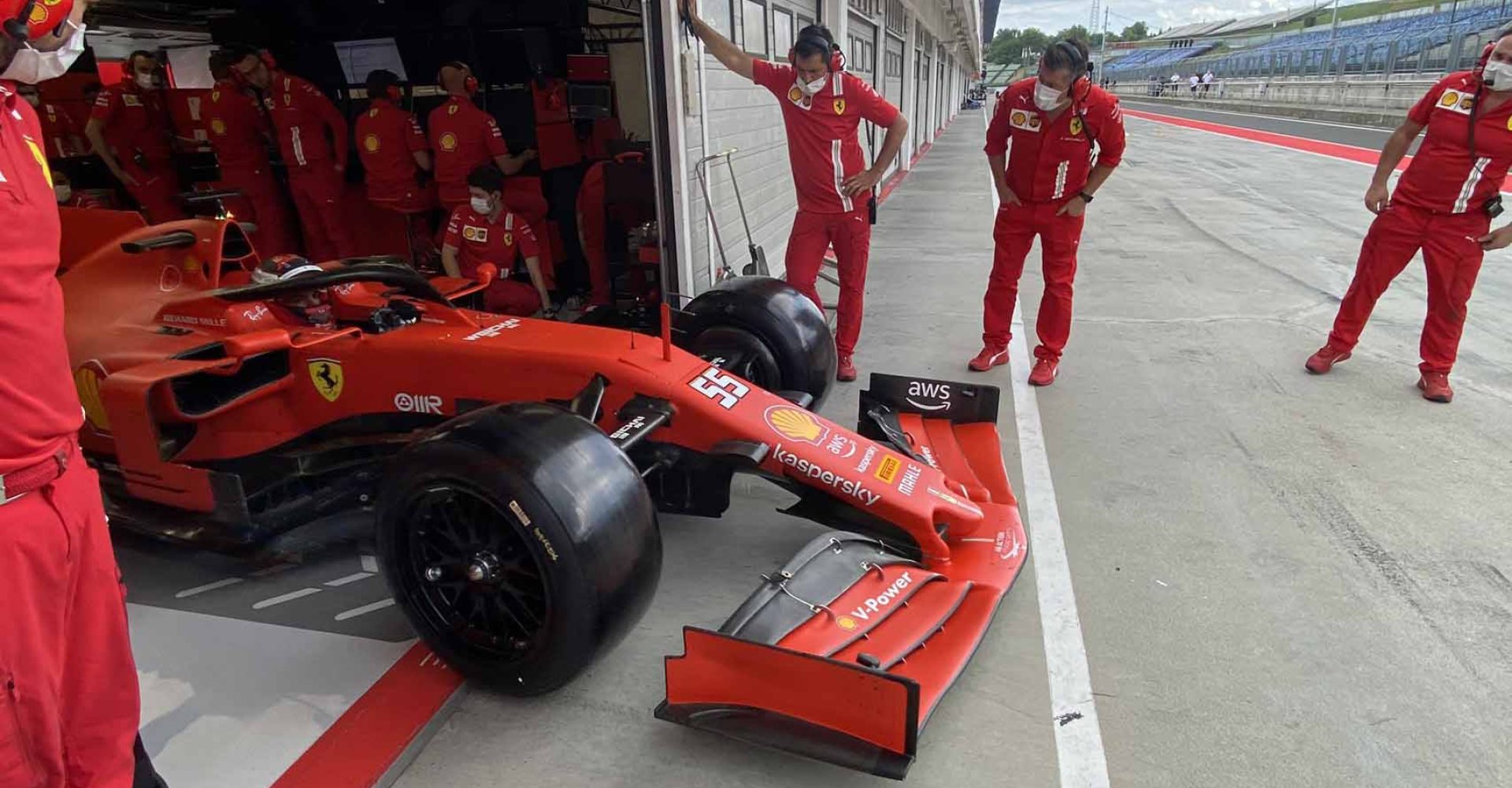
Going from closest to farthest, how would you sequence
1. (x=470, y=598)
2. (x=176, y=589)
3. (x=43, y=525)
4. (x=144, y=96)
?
(x=43, y=525) < (x=470, y=598) < (x=176, y=589) < (x=144, y=96)

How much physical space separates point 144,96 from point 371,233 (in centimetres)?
223

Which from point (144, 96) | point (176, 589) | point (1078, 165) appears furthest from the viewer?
point (144, 96)

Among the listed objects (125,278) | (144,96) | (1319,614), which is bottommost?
(1319,614)

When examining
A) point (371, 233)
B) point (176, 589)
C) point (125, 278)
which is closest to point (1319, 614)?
point (176, 589)

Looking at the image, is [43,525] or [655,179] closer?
[43,525]

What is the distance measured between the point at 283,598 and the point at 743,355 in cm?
200

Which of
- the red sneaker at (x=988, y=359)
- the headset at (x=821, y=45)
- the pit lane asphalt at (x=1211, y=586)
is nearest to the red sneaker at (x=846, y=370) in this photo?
the pit lane asphalt at (x=1211, y=586)

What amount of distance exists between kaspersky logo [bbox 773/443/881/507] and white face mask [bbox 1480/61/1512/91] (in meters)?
4.11

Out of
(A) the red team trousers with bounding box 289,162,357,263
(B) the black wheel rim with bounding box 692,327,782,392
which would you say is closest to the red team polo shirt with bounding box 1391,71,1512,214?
(B) the black wheel rim with bounding box 692,327,782,392

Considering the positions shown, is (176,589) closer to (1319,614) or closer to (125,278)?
(125,278)

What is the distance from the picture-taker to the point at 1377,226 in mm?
4910

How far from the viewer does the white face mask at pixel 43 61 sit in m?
1.52

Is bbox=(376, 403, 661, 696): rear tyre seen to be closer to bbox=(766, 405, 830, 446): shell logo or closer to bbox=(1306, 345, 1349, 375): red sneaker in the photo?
bbox=(766, 405, 830, 446): shell logo

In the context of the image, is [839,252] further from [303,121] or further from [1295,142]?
[1295,142]
